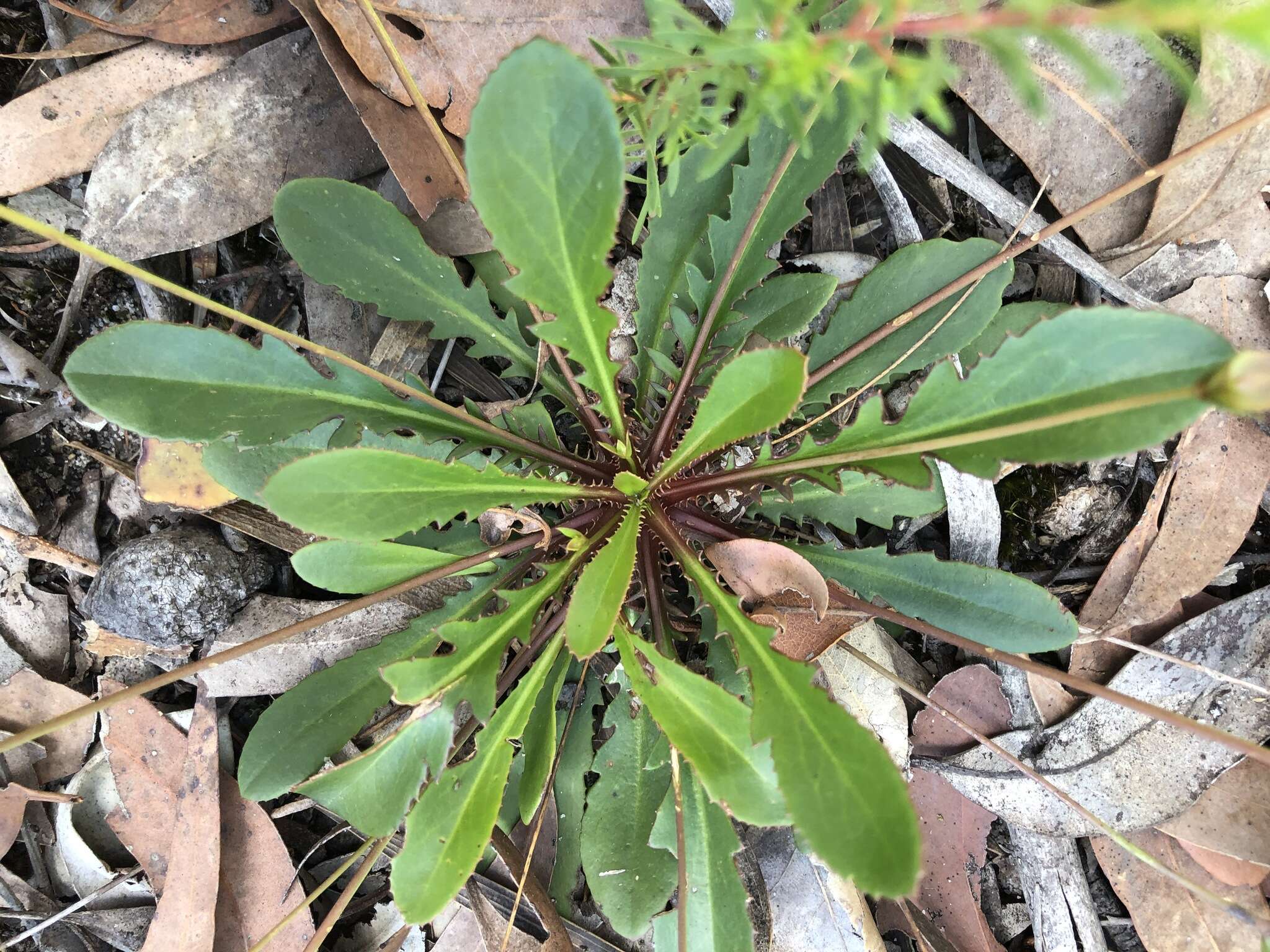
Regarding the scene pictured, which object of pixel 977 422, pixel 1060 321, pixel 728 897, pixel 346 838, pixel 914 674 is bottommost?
pixel 346 838

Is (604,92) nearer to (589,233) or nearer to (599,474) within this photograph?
(589,233)

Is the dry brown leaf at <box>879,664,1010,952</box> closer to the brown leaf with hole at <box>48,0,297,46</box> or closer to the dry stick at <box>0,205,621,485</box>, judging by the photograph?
the dry stick at <box>0,205,621,485</box>

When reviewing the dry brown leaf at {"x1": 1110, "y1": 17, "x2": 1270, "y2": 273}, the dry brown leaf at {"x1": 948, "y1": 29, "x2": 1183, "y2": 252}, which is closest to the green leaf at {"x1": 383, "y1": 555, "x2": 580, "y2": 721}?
the dry brown leaf at {"x1": 948, "y1": 29, "x2": 1183, "y2": 252}

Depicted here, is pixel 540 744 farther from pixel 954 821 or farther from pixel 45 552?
pixel 45 552

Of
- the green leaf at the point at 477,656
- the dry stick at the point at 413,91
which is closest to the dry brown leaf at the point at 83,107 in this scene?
the dry stick at the point at 413,91

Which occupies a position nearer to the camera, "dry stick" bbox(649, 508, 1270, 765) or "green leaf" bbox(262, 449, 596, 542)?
"dry stick" bbox(649, 508, 1270, 765)

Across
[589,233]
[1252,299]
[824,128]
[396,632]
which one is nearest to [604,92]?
[589,233]

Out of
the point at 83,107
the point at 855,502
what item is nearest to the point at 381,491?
the point at 855,502

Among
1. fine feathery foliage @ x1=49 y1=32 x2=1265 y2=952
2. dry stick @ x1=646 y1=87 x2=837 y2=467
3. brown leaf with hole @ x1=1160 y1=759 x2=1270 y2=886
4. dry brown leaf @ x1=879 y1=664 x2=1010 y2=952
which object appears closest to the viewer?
fine feathery foliage @ x1=49 y1=32 x2=1265 y2=952
